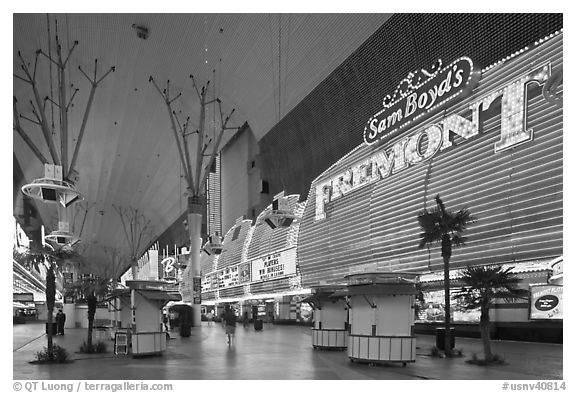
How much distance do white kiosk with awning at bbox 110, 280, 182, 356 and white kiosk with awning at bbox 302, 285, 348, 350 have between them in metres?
5.76

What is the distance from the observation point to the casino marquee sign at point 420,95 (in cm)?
2417

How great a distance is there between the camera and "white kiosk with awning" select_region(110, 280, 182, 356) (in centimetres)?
1789

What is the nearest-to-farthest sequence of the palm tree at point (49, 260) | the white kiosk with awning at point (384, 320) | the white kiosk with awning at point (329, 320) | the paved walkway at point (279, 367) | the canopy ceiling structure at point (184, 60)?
the paved walkway at point (279, 367) < the white kiosk with awning at point (384, 320) < the palm tree at point (49, 260) < the white kiosk with awning at point (329, 320) < the canopy ceiling structure at point (184, 60)

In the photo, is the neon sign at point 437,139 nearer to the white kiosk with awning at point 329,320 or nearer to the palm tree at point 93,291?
the white kiosk with awning at point 329,320

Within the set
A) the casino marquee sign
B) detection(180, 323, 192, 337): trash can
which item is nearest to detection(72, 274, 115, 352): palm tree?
detection(180, 323, 192, 337): trash can

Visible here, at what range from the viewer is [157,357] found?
1803 centimetres

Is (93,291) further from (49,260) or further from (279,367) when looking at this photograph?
(279,367)

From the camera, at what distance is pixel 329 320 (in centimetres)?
2112

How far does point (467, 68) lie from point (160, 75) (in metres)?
19.0

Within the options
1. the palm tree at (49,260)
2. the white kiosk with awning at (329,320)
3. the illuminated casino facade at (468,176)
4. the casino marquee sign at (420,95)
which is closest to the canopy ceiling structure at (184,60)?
the casino marquee sign at (420,95)

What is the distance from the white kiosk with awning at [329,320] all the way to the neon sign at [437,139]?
8753 millimetres

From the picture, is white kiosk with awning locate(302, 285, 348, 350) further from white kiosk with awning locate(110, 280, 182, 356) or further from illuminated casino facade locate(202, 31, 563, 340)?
white kiosk with awning locate(110, 280, 182, 356)

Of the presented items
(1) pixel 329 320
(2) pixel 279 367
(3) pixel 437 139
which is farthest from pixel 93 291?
(3) pixel 437 139
